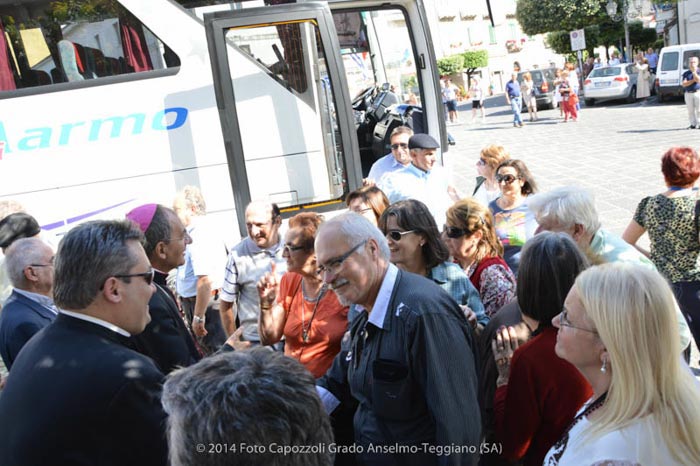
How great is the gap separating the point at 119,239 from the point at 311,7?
4132 millimetres

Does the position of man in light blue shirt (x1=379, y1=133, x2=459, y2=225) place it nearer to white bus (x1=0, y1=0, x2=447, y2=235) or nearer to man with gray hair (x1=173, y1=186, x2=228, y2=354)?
white bus (x1=0, y1=0, x2=447, y2=235)

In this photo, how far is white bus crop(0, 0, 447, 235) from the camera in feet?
19.9

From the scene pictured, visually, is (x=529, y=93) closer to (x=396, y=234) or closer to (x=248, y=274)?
(x=248, y=274)

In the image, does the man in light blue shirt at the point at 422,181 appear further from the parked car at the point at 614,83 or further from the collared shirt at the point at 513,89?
the parked car at the point at 614,83

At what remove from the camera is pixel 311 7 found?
5.86 metres

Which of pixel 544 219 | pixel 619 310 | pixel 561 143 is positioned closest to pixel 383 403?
pixel 619 310

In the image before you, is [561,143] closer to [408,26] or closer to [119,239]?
[408,26]

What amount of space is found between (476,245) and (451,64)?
47.0 m

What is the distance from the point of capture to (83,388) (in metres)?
1.89

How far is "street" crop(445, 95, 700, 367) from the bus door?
149cm

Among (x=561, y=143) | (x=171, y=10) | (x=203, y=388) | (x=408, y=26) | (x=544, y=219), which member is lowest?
(x=561, y=143)

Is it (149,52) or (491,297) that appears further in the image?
(149,52)

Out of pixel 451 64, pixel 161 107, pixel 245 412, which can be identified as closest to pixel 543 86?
pixel 161 107

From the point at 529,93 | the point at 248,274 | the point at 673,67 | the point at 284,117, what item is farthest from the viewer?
the point at 529,93
